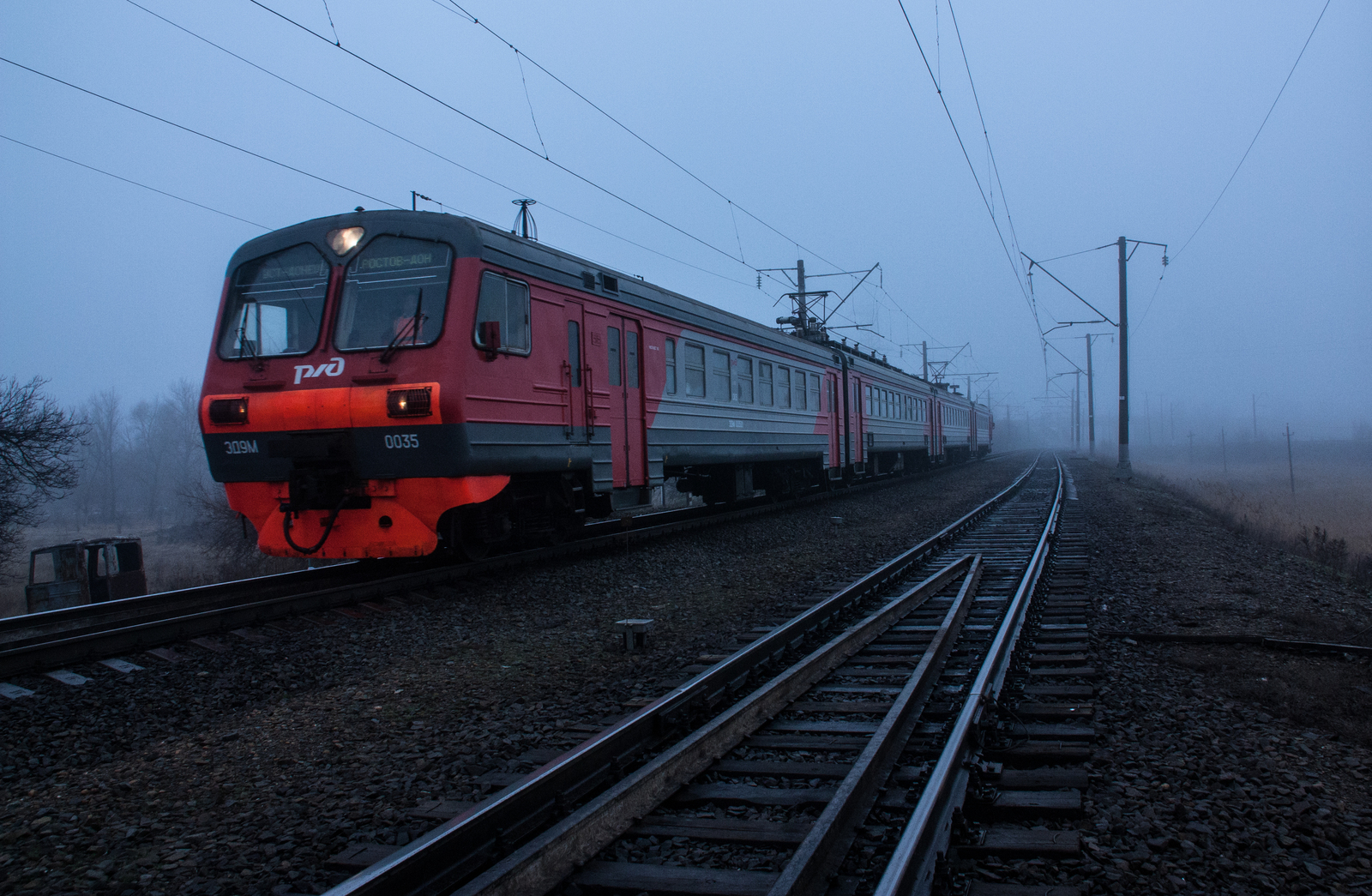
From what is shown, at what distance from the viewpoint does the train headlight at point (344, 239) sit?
7727 mm

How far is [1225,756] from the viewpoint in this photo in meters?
3.72

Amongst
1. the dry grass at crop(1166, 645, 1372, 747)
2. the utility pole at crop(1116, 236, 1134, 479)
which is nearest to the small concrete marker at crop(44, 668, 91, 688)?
the dry grass at crop(1166, 645, 1372, 747)

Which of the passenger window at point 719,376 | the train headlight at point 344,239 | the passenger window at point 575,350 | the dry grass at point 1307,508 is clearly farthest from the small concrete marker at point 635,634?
the dry grass at point 1307,508

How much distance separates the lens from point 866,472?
24.1 meters

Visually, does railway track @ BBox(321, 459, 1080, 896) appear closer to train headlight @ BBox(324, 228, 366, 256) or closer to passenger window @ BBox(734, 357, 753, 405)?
train headlight @ BBox(324, 228, 366, 256)

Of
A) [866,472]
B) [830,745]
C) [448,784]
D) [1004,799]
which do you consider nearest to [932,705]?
[830,745]

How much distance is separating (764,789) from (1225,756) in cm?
209

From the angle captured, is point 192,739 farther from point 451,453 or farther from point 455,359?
point 455,359

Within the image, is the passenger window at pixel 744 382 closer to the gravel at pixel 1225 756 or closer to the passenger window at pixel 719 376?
the passenger window at pixel 719 376

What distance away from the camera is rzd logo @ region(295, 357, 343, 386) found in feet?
24.4

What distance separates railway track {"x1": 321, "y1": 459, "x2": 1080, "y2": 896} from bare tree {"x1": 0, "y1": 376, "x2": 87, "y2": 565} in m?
16.5

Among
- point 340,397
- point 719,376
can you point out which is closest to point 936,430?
point 719,376

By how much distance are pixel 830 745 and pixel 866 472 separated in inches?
819

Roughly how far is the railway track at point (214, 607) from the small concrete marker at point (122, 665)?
18 cm
